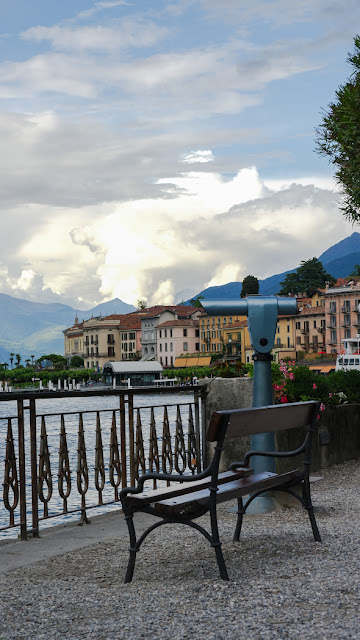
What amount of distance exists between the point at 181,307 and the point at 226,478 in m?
176

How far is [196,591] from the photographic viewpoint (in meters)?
4.52

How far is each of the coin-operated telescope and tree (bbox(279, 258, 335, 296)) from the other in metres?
139

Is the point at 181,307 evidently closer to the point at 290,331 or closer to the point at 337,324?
the point at 290,331

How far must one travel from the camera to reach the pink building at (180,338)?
168 m

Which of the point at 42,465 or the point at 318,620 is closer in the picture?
the point at 318,620

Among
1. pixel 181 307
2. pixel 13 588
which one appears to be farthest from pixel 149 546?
pixel 181 307

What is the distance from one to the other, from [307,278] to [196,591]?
475 feet

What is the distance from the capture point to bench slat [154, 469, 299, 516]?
4.80 meters

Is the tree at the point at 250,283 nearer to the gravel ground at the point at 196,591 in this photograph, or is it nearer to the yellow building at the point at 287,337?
the yellow building at the point at 287,337

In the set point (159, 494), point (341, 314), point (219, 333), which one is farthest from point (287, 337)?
point (159, 494)

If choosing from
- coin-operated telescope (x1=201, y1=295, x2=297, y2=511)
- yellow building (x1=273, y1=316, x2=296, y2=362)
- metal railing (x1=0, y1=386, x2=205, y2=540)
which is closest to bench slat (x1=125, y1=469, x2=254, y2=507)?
metal railing (x1=0, y1=386, x2=205, y2=540)

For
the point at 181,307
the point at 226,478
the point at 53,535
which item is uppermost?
the point at 181,307

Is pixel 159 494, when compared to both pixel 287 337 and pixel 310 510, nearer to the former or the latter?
pixel 310 510

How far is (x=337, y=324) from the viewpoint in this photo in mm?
119875
